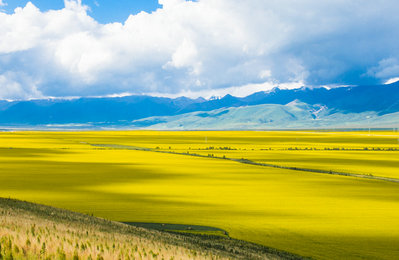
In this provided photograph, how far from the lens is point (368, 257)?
1595 cm

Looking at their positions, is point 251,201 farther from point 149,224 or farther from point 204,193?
point 149,224

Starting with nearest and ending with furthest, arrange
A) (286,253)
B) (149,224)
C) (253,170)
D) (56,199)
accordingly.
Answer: (286,253), (149,224), (56,199), (253,170)

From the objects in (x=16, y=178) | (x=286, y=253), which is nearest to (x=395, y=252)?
(x=286, y=253)

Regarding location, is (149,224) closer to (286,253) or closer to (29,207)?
(29,207)

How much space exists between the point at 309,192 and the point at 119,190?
35.1 feet

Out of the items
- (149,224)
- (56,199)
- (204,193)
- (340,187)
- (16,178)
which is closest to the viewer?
(149,224)

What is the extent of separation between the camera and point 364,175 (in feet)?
141

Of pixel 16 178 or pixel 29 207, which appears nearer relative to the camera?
pixel 29 207

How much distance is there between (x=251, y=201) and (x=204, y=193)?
393 cm

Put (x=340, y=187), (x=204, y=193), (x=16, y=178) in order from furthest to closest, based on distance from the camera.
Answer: (x=16, y=178), (x=340, y=187), (x=204, y=193)

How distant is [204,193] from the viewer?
30.1 meters

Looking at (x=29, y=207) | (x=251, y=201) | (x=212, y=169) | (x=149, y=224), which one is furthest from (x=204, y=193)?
(x=212, y=169)

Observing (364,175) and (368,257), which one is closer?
(368,257)

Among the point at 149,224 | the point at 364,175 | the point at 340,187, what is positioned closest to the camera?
the point at 149,224
